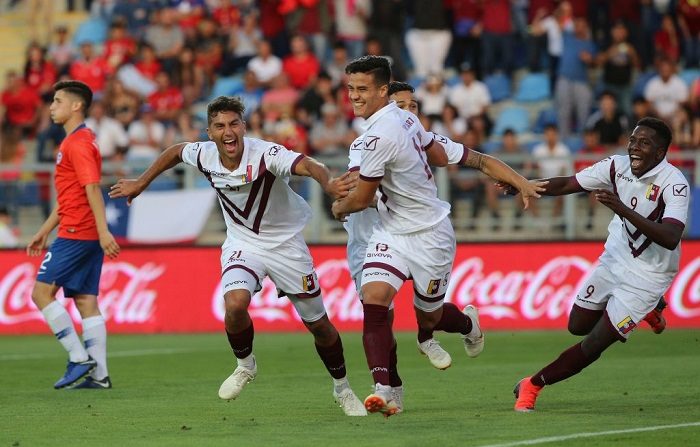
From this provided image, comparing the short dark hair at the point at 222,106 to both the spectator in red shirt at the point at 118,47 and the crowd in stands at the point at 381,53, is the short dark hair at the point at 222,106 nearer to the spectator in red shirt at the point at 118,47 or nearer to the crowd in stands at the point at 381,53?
the crowd in stands at the point at 381,53

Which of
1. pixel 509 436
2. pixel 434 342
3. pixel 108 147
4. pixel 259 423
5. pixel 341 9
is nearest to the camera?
pixel 509 436

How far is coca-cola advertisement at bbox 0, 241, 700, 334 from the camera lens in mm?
18422

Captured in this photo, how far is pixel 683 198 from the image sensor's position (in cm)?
994

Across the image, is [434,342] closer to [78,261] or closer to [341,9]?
[78,261]

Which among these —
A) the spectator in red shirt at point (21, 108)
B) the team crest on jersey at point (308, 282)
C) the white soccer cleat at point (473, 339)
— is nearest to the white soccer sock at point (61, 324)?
the team crest on jersey at point (308, 282)

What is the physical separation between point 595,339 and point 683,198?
46.5 inches

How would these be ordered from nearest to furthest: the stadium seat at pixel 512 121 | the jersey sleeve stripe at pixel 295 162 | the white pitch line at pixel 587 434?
the white pitch line at pixel 587 434 < the jersey sleeve stripe at pixel 295 162 < the stadium seat at pixel 512 121

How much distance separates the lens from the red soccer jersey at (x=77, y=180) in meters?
12.1

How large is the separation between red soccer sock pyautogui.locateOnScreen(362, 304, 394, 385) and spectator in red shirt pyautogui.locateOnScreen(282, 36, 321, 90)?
14022 millimetres

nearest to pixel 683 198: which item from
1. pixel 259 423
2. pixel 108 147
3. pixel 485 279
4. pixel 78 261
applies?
pixel 259 423

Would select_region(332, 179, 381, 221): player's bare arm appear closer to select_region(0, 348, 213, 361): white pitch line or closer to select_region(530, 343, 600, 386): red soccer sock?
select_region(530, 343, 600, 386): red soccer sock

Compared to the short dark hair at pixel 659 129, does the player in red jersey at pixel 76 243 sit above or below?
below

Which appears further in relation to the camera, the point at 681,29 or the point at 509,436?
the point at 681,29

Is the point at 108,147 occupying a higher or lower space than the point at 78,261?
lower
